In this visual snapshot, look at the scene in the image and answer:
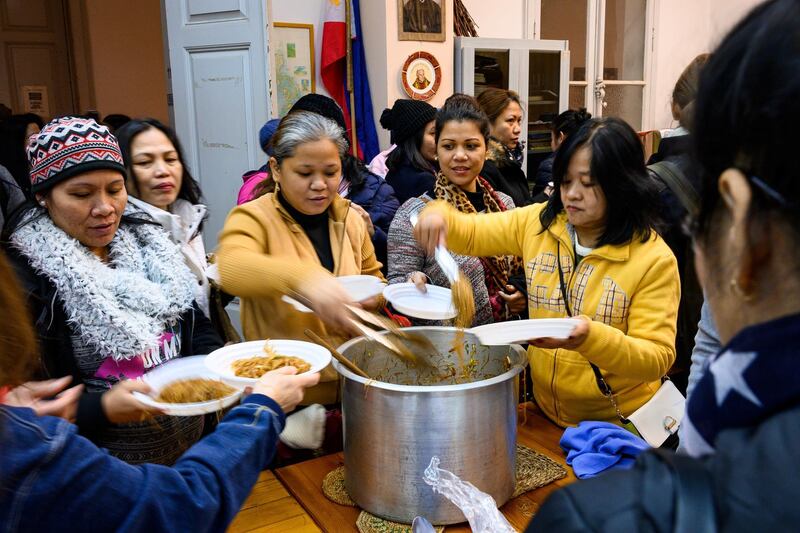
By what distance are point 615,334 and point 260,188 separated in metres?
1.35

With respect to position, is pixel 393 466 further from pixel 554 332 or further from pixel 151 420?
pixel 151 420

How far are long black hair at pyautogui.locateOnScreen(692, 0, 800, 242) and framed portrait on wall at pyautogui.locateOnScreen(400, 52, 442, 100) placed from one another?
455cm

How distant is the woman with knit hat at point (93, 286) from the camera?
5.52ft

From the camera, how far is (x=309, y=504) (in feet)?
4.84

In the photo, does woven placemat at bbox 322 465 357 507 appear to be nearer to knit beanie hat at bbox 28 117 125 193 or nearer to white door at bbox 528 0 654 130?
knit beanie hat at bbox 28 117 125 193

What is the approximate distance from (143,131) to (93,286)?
0.98 meters

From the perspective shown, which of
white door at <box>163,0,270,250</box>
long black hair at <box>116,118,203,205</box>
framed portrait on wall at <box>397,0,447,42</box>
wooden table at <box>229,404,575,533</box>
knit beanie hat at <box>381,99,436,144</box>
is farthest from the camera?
framed portrait on wall at <box>397,0,447,42</box>

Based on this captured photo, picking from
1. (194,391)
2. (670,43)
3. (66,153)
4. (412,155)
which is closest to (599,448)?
(194,391)

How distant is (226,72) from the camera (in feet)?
13.3

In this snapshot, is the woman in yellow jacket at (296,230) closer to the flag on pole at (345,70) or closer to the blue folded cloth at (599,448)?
the blue folded cloth at (599,448)

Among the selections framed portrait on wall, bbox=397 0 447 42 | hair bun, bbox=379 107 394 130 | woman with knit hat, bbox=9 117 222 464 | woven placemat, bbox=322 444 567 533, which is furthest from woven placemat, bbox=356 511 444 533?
framed portrait on wall, bbox=397 0 447 42

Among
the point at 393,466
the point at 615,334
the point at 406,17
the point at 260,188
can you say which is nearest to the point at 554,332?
the point at 615,334

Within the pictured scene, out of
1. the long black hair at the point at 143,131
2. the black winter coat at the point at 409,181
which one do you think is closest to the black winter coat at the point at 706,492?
the long black hair at the point at 143,131

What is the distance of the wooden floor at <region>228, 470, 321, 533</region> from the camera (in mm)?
1395
